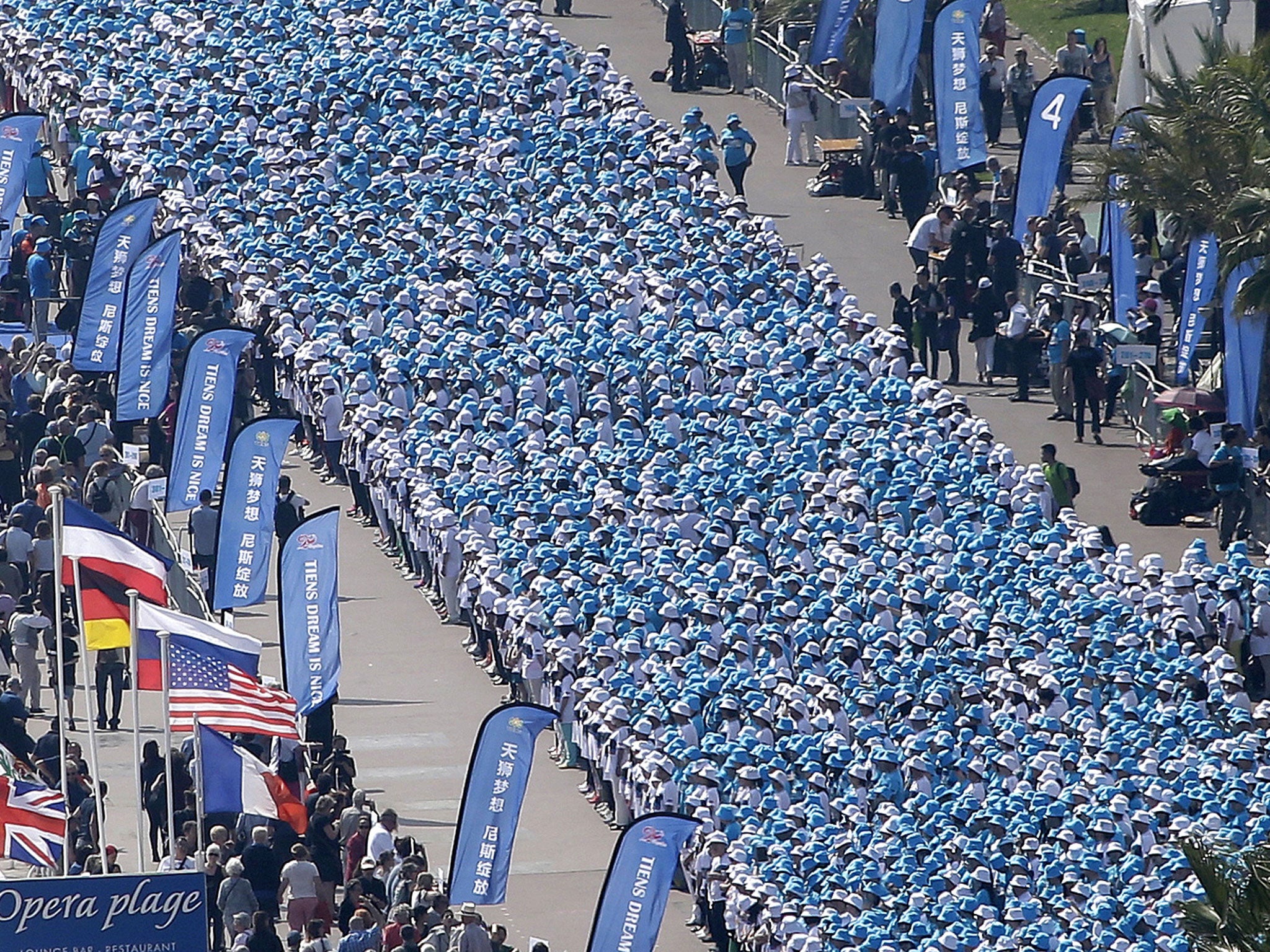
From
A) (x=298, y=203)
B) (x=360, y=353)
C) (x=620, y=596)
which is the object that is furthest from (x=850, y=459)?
(x=298, y=203)

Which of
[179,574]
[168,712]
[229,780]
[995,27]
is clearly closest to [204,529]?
[179,574]

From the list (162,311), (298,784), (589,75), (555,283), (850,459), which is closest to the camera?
(298,784)

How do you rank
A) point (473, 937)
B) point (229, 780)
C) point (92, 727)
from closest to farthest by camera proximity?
point (92, 727) → point (229, 780) → point (473, 937)

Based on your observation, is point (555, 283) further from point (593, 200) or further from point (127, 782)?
point (127, 782)

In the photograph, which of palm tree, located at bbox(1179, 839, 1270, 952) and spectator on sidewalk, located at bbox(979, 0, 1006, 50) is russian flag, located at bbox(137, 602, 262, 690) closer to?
palm tree, located at bbox(1179, 839, 1270, 952)

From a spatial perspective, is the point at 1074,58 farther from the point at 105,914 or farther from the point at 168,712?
the point at 105,914

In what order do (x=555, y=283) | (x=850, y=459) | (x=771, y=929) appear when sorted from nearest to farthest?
1. (x=771, y=929)
2. (x=850, y=459)
3. (x=555, y=283)
